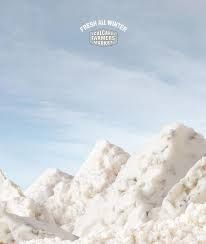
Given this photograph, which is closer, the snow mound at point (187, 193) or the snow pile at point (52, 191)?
the snow mound at point (187, 193)

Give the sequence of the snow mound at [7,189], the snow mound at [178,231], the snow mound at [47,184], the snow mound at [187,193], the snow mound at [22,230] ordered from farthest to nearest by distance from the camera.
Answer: the snow mound at [47,184] → the snow mound at [7,189] → the snow mound at [187,193] → the snow mound at [22,230] → the snow mound at [178,231]

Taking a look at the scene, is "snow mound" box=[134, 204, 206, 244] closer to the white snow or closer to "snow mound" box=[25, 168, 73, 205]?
the white snow

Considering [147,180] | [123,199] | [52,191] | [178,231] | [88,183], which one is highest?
[178,231]

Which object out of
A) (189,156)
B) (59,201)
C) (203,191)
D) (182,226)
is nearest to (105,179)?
(59,201)

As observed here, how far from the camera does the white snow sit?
3.61m

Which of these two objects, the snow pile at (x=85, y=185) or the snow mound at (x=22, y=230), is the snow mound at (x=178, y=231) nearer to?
the snow mound at (x=22, y=230)

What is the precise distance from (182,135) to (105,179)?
73.3 inches

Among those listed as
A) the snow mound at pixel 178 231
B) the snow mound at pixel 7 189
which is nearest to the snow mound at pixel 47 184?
the snow mound at pixel 7 189

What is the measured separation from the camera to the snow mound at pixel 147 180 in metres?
6.57

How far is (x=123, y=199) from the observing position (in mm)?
6750

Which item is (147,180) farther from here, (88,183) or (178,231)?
(178,231)

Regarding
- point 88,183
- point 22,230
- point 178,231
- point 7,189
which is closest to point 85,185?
point 88,183

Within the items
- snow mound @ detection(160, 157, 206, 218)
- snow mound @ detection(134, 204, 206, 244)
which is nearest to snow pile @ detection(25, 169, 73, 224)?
snow mound @ detection(160, 157, 206, 218)

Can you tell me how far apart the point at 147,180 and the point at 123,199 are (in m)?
0.33
